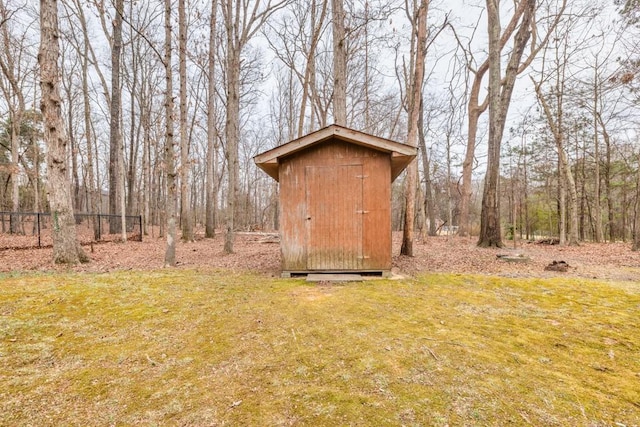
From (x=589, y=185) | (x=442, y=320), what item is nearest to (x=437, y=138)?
(x=589, y=185)

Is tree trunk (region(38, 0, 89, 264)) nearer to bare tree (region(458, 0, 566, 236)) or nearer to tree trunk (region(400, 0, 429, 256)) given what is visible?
tree trunk (region(400, 0, 429, 256))

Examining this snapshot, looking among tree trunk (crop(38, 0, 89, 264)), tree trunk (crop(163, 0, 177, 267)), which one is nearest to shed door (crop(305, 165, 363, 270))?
tree trunk (crop(163, 0, 177, 267))

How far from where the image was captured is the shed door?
5941 millimetres

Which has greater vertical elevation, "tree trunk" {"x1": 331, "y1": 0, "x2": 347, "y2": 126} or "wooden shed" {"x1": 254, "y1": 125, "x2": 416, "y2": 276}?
"tree trunk" {"x1": 331, "y1": 0, "x2": 347, "y2": 126}

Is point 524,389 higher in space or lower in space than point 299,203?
lower

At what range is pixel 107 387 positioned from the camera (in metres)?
2.18

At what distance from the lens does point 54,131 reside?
6.27m

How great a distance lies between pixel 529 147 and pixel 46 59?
21973 mm

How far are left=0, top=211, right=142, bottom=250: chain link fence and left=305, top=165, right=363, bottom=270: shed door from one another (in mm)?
8743

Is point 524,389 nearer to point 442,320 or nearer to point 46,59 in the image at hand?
point 442,320

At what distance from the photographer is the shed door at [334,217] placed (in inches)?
234

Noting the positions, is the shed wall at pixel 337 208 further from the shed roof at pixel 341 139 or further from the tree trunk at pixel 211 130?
the tree trunk at pixel 211 130

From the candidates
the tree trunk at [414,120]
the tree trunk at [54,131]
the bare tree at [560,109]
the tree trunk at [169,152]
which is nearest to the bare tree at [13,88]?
the tree trunk at [54,131]

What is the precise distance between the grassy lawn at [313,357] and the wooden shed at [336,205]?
1377 mm
